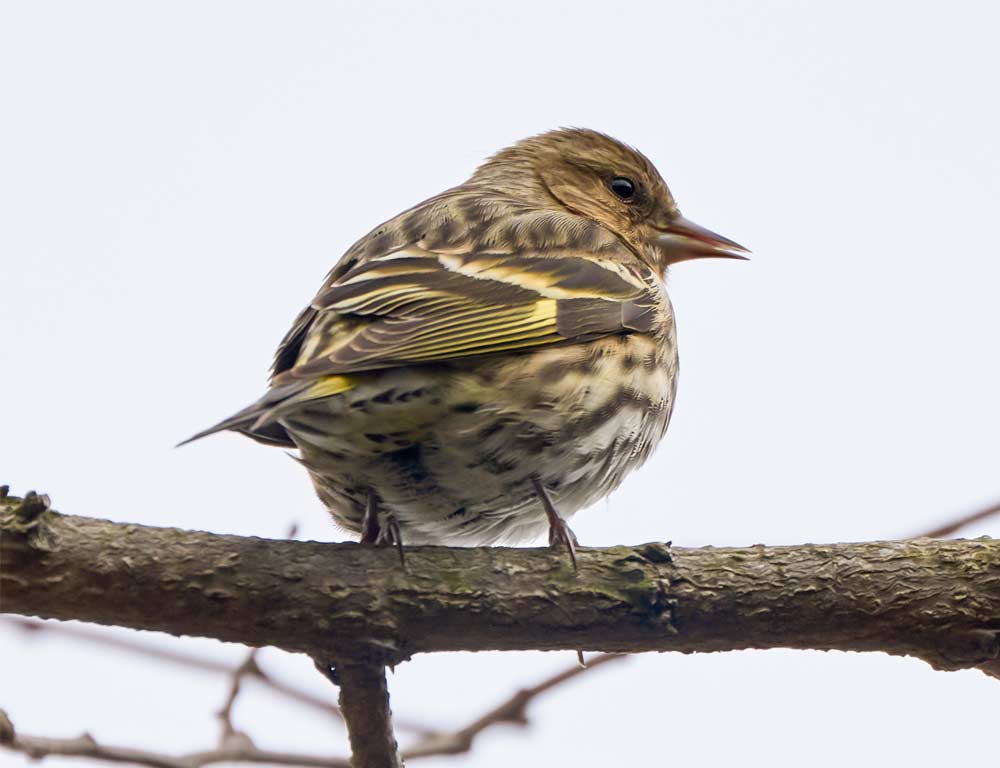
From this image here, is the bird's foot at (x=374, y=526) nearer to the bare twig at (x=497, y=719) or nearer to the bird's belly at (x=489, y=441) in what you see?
the bird's belly at (x=489, y=441)

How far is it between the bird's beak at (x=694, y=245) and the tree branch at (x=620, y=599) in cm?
261

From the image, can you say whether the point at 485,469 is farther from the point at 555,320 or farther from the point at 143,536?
the point at 143,536

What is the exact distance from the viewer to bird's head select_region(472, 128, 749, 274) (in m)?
6.20

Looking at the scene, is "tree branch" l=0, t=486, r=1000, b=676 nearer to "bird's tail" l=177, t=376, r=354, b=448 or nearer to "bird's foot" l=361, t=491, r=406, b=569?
"bird's tail" l=177, t=376, r=354, b=448

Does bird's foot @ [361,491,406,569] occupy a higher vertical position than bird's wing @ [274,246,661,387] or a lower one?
lower

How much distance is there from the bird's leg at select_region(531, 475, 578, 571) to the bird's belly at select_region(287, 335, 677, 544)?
4cm

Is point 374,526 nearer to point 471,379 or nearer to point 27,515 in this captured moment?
point 471,379

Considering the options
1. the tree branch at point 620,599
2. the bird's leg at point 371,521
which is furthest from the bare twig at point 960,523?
the bird's leg at point 371,521

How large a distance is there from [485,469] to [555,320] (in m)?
0.66

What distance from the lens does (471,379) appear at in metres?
4.16

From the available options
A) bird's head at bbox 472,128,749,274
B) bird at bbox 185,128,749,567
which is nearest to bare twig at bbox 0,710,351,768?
bird at bbox 185,128,749,567

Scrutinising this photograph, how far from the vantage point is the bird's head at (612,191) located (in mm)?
6195

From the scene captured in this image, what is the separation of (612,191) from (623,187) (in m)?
0.06

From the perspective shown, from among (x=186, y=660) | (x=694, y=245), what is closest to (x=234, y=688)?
(x=186, y=660)
